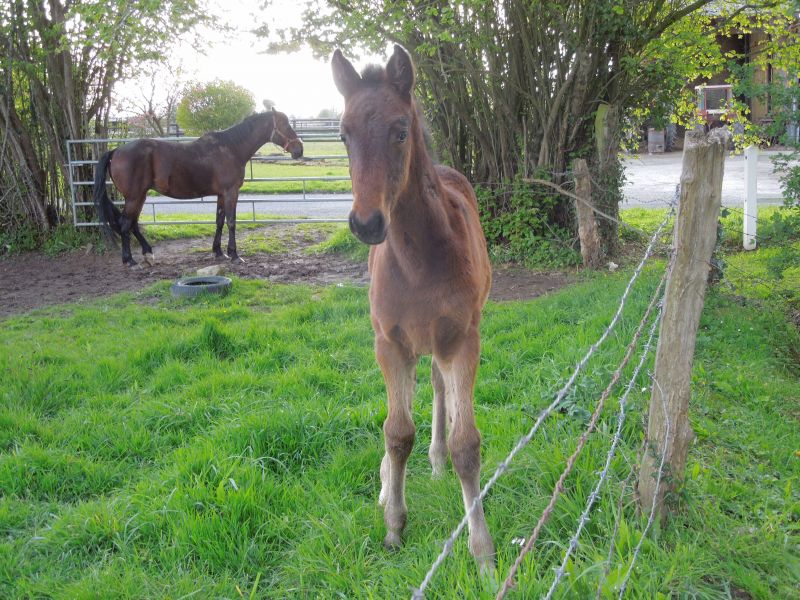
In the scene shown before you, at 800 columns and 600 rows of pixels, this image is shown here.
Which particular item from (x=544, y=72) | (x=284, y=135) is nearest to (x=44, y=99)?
(x=284, y=135)

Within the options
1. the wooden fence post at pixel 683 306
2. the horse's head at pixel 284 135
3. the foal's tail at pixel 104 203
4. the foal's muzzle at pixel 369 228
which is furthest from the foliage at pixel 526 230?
the foal's muzzle at pixel 369 228

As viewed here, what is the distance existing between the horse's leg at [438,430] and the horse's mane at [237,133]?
7.98m

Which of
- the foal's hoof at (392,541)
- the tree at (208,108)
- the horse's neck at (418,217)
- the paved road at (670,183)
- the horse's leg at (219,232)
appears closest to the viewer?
the horse's neck at (418,217)

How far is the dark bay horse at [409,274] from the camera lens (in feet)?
8.03

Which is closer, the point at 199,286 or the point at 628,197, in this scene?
the point at 199,286

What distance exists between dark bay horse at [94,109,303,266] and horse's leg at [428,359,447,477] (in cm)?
681

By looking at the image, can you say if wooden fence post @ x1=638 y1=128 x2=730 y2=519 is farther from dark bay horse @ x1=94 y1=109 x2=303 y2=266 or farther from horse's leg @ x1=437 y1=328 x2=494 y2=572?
dark bay horse @ x1=94 y1=109 x2=303 y2=266

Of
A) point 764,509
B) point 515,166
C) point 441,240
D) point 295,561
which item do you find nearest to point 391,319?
point 441,240

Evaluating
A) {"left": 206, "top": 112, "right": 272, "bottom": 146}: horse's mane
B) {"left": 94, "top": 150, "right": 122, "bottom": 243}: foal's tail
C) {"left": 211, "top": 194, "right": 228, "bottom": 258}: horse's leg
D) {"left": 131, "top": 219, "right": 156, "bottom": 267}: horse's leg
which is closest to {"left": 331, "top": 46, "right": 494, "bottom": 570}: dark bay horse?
{"left": 211, "top": 194, "right": 228, "bottom": 258}: horse's leg

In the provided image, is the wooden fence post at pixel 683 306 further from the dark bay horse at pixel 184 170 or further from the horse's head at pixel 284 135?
the horse's head at pixel 284 135

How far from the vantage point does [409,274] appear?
2730mm

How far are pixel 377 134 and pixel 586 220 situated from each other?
20.0 feet

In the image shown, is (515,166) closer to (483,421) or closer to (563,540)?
(483,421)

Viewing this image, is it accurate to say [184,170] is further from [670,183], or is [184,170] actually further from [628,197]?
[670,183]
